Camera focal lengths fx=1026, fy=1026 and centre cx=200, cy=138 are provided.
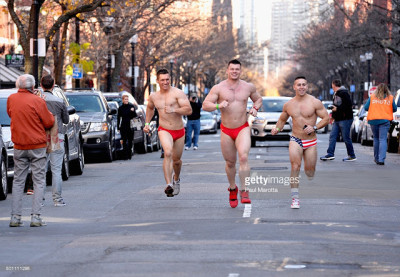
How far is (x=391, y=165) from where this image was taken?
23.4 meters

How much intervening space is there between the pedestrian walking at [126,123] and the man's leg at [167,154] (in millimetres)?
12483

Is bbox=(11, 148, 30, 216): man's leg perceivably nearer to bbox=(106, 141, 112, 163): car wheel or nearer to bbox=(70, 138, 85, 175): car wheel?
bbox=(70, 138, 85, 175): car wheel

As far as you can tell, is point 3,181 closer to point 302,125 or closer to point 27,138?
point 27,138

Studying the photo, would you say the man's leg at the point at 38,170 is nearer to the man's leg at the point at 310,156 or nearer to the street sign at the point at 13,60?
the man's leg at the point at 310,156

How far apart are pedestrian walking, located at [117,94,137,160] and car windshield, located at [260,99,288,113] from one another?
23.8 ft

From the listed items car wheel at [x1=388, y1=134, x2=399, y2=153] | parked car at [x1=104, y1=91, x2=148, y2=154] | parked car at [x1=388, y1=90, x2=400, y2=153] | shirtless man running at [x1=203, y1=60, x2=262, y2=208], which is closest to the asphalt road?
shirtless man running at [x1=203, y1=60, x2=262, y2=208]

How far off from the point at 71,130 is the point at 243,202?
727cm

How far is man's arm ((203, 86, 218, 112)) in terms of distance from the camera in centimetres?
1388

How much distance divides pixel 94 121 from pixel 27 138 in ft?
43.7

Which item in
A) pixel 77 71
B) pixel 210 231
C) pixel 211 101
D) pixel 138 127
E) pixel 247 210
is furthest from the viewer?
pixel 77 71

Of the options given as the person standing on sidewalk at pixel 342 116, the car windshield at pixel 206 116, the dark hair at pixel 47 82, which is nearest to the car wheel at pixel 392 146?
the person standing on sidewalk at pixel 342 116

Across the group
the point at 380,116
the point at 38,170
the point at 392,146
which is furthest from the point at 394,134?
Answer: the point at 38,170

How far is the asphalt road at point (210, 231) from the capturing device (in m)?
8.90

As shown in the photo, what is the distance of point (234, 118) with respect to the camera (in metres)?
14.2
